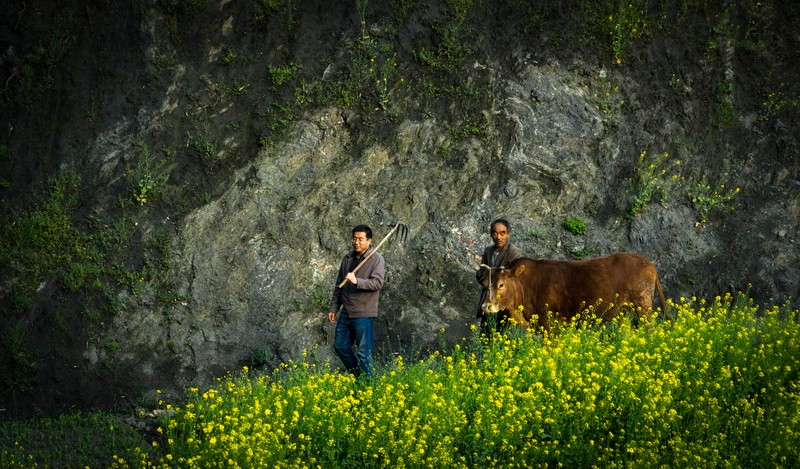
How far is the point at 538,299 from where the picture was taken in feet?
45.5

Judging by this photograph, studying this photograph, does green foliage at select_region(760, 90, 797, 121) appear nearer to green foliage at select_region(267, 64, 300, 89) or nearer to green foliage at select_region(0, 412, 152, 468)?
green foliage at select_region(267, 64, 300, 89)

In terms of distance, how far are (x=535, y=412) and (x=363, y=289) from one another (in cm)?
290

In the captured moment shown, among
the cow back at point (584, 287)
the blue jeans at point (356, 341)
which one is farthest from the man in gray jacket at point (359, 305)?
the cow back at point (584, 287)

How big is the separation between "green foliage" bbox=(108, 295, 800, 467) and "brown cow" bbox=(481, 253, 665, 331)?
1.33m

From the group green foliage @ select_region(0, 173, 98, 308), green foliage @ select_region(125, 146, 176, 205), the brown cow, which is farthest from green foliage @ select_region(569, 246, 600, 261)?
green foliage @ select_region(0, 173, 98, 308)

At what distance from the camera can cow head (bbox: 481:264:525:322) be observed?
12.9 metres

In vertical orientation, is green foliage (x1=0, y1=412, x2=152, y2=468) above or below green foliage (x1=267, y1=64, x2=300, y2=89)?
below

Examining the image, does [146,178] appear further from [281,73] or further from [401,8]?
[401,8]

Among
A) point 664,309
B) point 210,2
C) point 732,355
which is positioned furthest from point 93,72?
point 732,355

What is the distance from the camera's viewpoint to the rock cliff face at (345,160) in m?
15.6

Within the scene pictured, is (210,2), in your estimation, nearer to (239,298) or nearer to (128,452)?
(239,298)

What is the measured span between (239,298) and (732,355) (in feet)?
25.1

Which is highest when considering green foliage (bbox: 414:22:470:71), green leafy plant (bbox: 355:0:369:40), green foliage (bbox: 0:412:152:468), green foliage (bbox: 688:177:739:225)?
green leafy plant (bbox: 355:0:369:40)

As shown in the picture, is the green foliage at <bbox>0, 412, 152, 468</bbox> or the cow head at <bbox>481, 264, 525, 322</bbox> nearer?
the green foliage at <bbox>0, 412, 152, 468</bbox>
